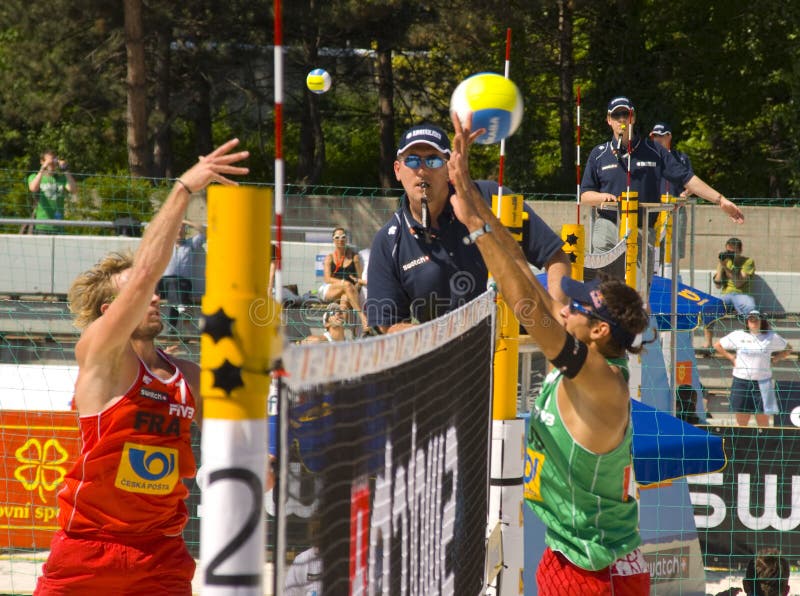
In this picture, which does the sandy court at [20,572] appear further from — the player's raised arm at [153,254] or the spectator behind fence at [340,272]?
the spectator behind fence at [340,272]

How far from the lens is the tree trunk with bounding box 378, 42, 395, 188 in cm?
2708

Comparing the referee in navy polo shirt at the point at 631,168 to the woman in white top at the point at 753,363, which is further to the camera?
the woman in white top at the point at 753,363

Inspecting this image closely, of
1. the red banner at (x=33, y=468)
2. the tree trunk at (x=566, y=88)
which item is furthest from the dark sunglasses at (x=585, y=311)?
the tree trunk at (x=566, y=88)

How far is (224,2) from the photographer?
961 inches

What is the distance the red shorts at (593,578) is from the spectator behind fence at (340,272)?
27.9 ft

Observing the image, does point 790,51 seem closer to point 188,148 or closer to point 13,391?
point 188,148

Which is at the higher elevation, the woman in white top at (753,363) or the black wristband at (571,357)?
the black wristband at (571,357)

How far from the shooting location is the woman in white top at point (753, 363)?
36.1 ft

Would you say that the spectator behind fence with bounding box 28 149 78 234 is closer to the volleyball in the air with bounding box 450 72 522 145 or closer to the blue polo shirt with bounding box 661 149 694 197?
the blue polo shirt with bounding box 661 149 694 197

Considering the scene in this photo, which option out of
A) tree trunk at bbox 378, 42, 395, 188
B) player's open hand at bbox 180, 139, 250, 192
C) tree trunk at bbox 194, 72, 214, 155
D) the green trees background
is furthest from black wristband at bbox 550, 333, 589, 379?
tree trunk at bbox 194, 72, 214, 155

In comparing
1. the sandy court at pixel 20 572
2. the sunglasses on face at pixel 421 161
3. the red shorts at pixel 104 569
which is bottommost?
the sandy court at pixel 20 572

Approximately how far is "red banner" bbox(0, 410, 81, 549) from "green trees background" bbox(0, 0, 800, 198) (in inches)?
632

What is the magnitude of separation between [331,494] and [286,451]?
0.36 meters

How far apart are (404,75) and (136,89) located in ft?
23.8
